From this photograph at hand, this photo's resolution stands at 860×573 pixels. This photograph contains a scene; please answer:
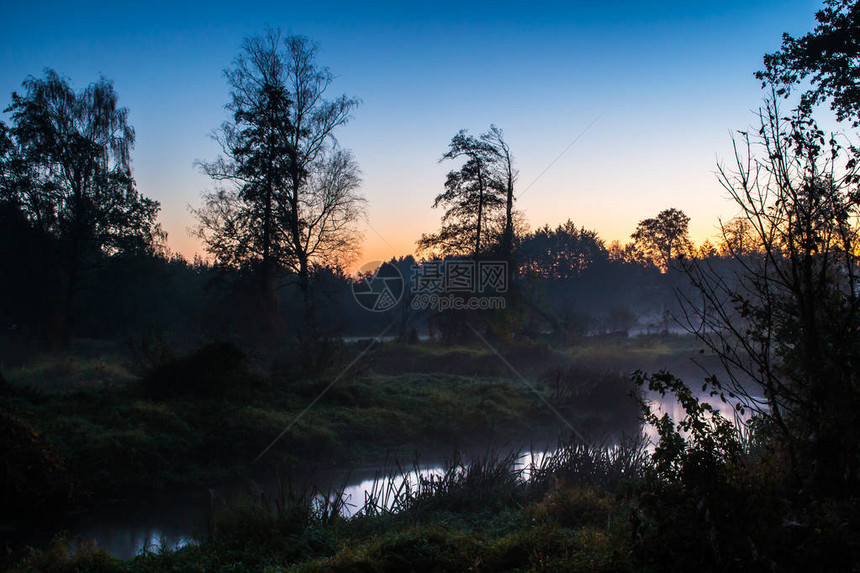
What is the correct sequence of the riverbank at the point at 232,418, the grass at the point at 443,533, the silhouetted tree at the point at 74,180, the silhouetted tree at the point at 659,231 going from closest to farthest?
the grass at the point at 443,533 < the riverbank at the point at 232,418 < the silhouetted tree at the point at 74,180 < the silhouetted tree at the point at 659,231

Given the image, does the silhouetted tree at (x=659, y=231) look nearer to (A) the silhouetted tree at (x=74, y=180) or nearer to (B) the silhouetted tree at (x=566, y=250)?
(B) the silhouetted tree at (x=566, y=250)

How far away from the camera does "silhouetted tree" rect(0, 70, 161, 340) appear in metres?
24.2

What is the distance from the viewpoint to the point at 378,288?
55.2 meters

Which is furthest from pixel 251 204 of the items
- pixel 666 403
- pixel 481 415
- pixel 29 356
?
pixel 666 403

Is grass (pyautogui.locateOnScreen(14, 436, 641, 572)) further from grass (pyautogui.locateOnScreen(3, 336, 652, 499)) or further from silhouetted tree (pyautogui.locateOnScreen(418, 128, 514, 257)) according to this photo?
silhouetted tree (pyautogui.locateOnScreen(418, 128, 514, 257))

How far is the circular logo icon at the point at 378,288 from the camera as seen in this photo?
1959 inches

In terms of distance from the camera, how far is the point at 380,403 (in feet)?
49.7

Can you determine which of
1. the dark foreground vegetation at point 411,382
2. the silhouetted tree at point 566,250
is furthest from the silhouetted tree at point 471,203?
the silhouetted tree at point 566,250

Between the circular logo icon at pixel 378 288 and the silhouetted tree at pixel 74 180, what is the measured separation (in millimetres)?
23477

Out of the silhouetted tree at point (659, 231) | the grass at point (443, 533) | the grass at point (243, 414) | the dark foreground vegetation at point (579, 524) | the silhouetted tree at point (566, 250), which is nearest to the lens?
the dark foreground vegetation at point (579, 524)

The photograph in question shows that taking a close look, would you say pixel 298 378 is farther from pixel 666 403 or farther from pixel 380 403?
pixel 666 403

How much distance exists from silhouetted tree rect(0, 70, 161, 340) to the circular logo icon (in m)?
23.5

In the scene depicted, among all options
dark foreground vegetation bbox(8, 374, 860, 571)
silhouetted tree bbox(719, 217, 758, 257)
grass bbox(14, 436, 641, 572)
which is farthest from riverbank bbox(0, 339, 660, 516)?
silhouetted tree bbox(719, 217, 758, 257)

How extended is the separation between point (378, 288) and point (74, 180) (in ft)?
104
